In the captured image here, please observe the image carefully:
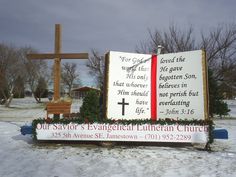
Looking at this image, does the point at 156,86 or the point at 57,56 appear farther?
the point at 57,56

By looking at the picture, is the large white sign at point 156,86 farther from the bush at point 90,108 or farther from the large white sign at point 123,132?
the large white sign at point 123,132

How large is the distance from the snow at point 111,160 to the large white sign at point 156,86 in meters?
1.40

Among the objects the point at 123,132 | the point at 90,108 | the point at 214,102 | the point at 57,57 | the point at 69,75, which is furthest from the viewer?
the point at 69,75

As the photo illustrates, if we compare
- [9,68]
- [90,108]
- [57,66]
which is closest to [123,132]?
[90,108]

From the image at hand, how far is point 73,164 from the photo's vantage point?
25.4 ft

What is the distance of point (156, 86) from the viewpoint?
446 inches

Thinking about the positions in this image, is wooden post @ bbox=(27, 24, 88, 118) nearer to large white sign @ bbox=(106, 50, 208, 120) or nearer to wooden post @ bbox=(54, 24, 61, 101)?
wooden post @ bbox=(54, 24, 61, 101)

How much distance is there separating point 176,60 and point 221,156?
3.79m

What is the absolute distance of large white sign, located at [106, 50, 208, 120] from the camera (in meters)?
10.7

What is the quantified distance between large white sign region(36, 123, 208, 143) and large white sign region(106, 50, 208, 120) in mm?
761

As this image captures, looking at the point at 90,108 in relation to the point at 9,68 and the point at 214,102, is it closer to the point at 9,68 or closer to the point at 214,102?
the point at 214,102

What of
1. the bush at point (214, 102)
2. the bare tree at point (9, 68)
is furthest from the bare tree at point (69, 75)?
the bush at point (214, 102)

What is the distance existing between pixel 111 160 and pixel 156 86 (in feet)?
13.2

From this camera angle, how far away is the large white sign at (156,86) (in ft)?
35.1
